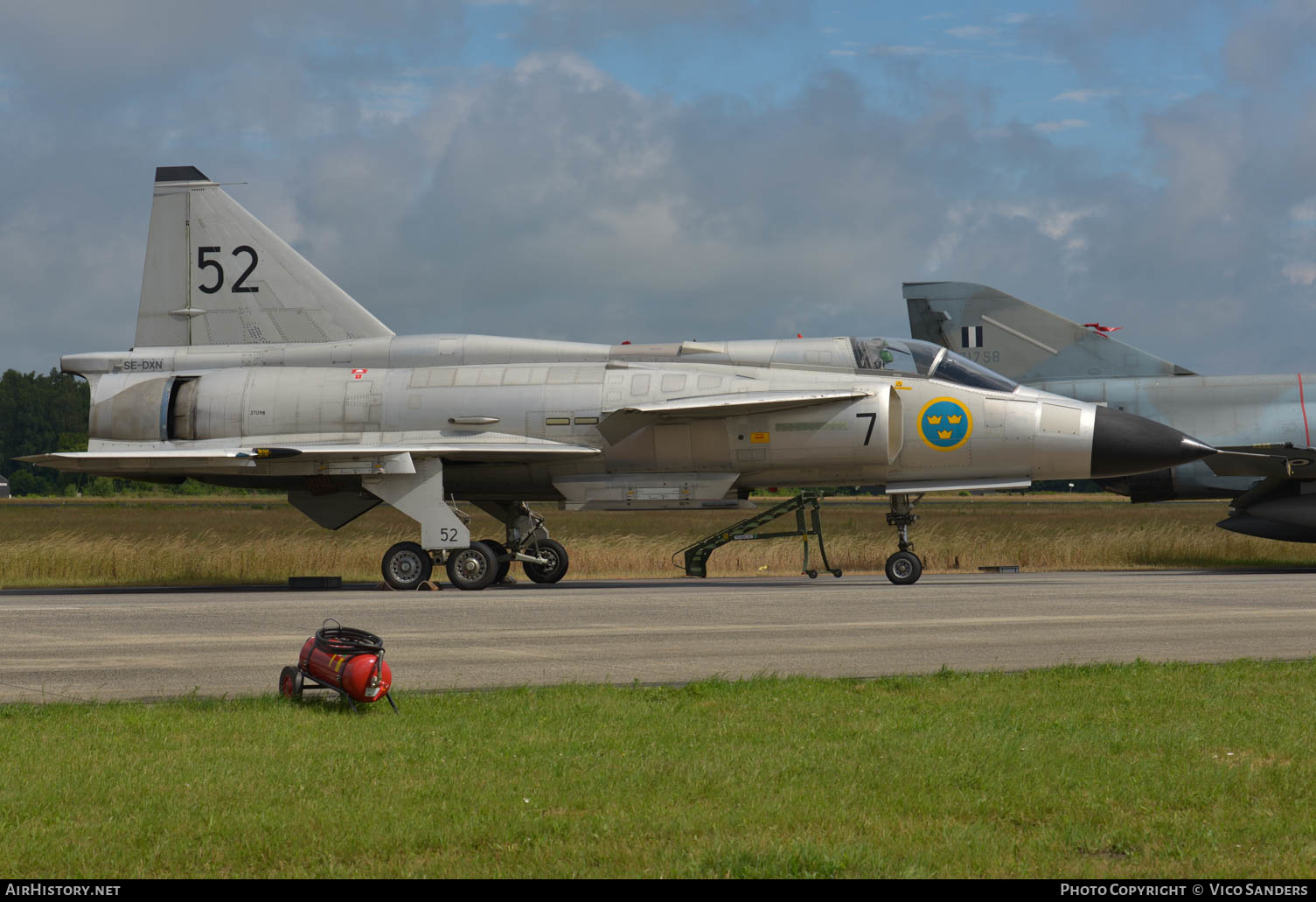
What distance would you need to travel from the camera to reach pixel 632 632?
1138cm

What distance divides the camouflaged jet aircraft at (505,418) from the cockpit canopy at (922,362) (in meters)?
0.03

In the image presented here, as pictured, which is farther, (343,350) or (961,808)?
(343,350)

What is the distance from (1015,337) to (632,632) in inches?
613

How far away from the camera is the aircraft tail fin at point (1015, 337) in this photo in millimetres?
24047

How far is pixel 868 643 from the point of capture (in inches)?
416

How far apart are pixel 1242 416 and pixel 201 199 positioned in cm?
1820

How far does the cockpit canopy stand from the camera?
1797cm

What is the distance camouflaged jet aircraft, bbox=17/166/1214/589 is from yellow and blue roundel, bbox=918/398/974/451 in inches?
1.0

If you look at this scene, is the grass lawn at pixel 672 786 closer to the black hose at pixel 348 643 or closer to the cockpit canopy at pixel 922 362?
the black hose at pixel 348 643

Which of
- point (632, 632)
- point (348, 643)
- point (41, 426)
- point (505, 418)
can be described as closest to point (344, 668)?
point (348, 643)

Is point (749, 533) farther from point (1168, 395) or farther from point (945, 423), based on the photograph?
point (1168, 395)

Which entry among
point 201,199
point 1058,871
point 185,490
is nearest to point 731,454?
point 201,199

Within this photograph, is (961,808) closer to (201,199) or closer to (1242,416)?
(201,199)

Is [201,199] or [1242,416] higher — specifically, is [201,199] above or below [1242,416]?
above
